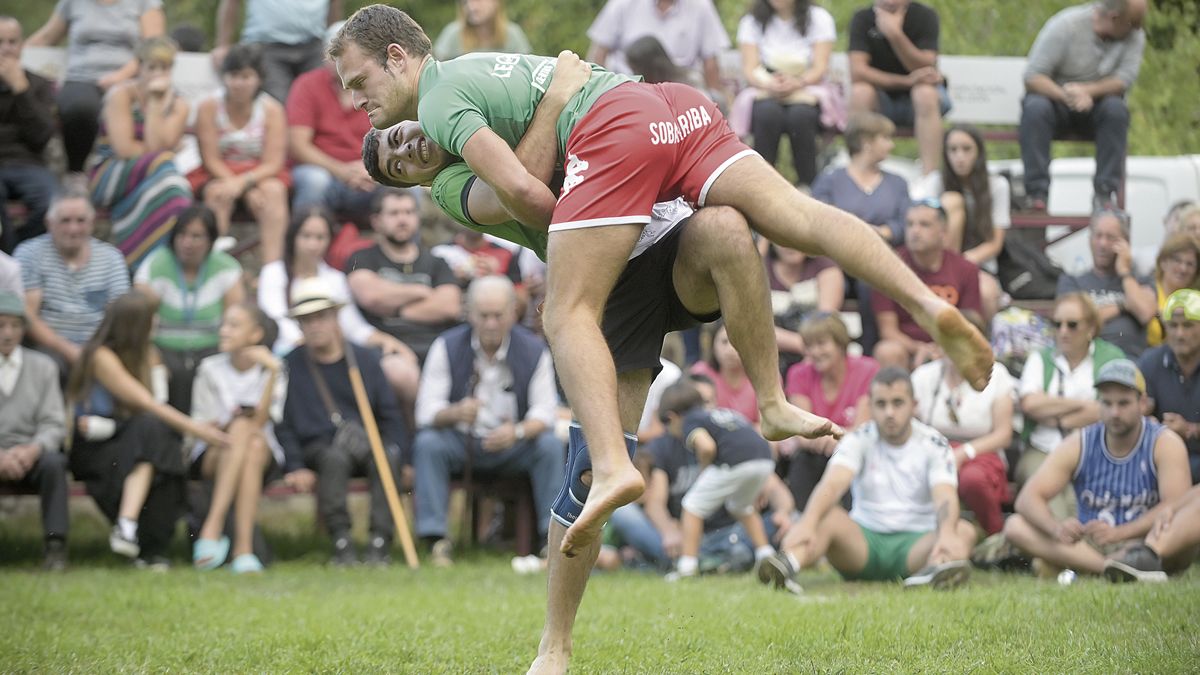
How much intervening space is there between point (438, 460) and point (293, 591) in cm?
166

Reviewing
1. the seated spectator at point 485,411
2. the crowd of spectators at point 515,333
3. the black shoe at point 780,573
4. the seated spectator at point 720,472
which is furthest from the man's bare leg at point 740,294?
the seated spectator at point 485,411

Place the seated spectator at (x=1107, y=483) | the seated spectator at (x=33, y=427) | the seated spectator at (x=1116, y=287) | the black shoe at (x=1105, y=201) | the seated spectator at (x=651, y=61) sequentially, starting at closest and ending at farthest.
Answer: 1. the seated spectator at (x=1107, y=483)
2. the seated spectator at (x=33, y=427)
3. the seated spectator at (x=1116, y=287)
4. the seated spectator at (x=651, y=61)
5. the black shoe at (x=1105, y=201)

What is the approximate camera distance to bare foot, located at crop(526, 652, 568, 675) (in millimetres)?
5250

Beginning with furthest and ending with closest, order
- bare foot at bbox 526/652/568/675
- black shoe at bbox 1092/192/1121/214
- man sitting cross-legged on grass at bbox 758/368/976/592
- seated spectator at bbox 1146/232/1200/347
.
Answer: black shoe at bbox 1092/192/1121/214
seated spectator at bbox 1146/232/1200/347
man sitting cross-legged on grass at bbox 758/368/976/592
bare foot at bbox 526/652/568/675

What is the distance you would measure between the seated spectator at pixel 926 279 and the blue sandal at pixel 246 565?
13.7 ft

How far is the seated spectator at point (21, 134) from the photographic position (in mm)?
10844

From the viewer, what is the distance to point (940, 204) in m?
11.1

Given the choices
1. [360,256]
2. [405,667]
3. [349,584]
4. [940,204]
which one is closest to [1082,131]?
[940,204]

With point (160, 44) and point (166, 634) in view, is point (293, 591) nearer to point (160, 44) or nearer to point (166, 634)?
point (166, 634)

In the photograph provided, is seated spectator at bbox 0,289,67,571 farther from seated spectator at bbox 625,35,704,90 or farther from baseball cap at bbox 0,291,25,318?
seated spectator at bbox 625,35,704,90

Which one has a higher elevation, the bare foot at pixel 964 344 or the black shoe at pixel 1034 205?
the bare foot at pixel 964 344

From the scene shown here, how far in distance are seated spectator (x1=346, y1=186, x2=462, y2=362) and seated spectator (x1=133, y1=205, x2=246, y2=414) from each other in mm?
894

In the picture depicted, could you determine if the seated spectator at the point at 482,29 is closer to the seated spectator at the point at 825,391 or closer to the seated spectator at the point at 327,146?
the seated spectator at the point at 327,146

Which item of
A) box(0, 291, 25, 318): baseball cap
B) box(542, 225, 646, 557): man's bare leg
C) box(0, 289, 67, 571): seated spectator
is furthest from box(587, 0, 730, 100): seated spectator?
box(542, 225, 646, 557): man's bare leg
